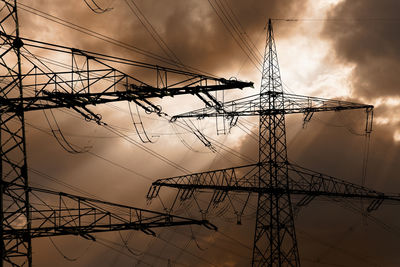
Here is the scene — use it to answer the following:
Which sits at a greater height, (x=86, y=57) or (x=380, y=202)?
(x=380, y=202)

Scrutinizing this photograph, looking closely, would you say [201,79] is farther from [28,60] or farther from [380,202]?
[380,202]

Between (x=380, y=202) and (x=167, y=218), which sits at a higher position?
(x=380, y=202)

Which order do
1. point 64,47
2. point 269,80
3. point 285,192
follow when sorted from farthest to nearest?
1. point 269,80
2. point 285,192
3. point 64,47

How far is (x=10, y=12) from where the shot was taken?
23688mm

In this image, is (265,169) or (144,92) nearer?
(144,92)

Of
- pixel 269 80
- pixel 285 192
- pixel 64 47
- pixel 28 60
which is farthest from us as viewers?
pixel 269 80

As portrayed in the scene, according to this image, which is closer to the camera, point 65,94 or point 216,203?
point 65,94

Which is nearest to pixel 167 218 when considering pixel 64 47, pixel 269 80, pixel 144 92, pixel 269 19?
pixel 144 92

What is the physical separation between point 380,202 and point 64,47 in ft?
86.8

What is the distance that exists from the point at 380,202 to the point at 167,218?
2098 centimetres

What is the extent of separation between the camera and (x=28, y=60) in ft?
76.2

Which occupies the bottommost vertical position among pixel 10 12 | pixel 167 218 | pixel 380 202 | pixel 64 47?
pixel 167 218

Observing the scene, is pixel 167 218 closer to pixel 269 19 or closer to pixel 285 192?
pixel 285 192

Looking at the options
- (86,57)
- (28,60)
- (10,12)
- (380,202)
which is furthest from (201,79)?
(380,202)
